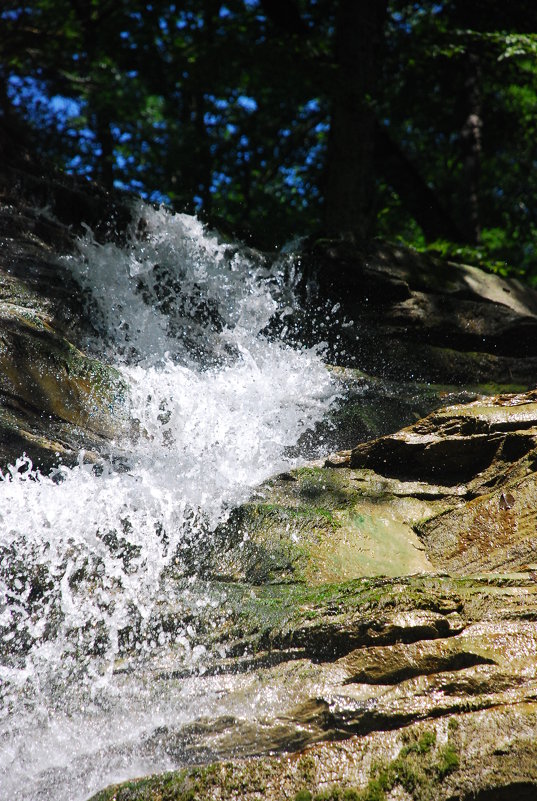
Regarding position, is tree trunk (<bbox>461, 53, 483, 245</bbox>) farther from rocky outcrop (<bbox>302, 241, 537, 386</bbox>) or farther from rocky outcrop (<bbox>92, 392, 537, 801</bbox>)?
rocky outcrop (<bbox>92, 392, 537, 801</bbox>)

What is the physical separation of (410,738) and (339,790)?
0.96 ft

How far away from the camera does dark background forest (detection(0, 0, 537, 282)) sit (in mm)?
9648

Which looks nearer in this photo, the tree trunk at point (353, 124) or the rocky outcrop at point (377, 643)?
the rocky outcrop at point (377, 643)

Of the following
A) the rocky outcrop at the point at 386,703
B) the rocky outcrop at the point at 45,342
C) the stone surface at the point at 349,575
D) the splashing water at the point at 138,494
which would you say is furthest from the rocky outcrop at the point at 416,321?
the rocky outcrop at the point at 386,703

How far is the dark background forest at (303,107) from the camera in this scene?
965 centimetres

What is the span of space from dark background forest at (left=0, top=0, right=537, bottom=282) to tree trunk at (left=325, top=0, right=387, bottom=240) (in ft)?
0.07

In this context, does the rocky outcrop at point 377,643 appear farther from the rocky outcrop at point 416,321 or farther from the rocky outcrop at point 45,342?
the rocky outcrop at point 416,321

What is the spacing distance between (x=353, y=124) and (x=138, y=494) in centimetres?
698

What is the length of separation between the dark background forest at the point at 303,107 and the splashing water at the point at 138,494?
3.08 m

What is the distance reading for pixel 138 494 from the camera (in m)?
3.91

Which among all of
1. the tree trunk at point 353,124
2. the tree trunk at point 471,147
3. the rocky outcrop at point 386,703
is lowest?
the rocky outcrop at point 386,703

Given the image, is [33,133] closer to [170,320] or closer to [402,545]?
[170,320]

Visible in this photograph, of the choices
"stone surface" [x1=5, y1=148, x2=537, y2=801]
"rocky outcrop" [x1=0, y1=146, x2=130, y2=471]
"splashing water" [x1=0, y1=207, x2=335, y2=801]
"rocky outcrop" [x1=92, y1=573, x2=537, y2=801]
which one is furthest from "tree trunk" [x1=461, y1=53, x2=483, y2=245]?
"rocky outcrop" [x1=92, y1=573, x2=537, y2=801]

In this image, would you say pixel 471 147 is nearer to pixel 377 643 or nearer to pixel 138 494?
pixel 138 494
